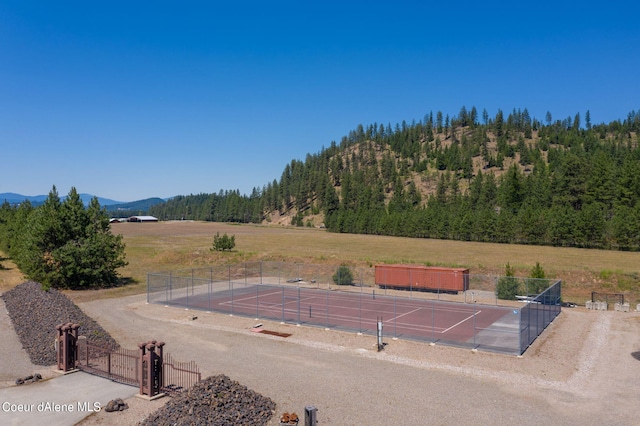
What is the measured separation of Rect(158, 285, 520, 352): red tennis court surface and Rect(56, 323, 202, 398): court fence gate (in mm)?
11852

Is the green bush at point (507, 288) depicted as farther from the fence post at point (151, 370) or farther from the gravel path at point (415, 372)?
the fence post at point (151, 370)

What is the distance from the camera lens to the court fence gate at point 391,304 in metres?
30.2

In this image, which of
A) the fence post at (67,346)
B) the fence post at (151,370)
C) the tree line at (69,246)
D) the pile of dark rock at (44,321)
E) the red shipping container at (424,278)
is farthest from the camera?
the red shipping container at (424,278)

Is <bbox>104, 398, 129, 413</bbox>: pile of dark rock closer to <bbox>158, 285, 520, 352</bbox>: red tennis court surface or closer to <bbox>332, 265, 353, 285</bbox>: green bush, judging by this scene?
<bbox>158, 285, 520, 352</bbox>: red tennis court surface

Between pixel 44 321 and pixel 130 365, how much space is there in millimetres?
9033

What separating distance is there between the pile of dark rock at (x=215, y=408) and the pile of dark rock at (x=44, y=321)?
11485 millimetres

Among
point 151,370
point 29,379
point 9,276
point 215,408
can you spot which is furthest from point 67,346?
point 9,276

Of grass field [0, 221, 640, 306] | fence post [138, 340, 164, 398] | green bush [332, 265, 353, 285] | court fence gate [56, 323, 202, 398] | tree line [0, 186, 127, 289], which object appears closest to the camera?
fence post [138, 340, 164, 398]

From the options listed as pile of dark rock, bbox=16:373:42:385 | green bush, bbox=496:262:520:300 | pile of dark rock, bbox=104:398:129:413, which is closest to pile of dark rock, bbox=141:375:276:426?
pile of dark rock, bbox=104:398:129:413

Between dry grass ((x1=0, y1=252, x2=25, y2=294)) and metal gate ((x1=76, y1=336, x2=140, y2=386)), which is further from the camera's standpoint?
dry grass ((x1=0, y1=252, x2=25, y2=294))

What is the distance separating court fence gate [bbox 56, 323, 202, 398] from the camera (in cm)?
1892

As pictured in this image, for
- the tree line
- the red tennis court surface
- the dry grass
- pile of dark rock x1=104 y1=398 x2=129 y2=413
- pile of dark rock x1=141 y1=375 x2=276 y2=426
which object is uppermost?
the tree line

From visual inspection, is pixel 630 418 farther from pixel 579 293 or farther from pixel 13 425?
pixel 579 293

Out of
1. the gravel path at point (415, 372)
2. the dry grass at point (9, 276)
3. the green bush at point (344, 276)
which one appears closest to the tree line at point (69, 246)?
the dry grass at point (9, 276)
